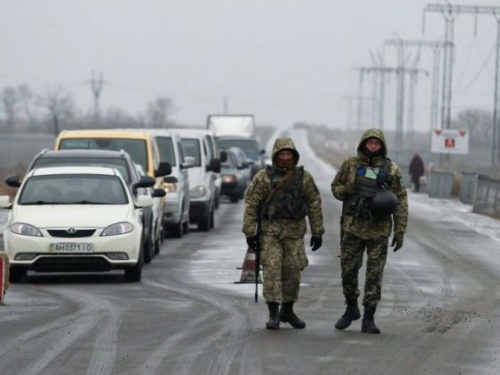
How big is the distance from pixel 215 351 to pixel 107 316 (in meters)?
2.77

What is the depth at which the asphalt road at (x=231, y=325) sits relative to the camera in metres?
10.6

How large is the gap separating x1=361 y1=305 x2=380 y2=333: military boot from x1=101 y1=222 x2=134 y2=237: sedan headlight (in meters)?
5.82

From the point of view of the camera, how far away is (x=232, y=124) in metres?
70.3

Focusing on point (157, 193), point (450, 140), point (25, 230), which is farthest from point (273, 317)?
point (450, 140)

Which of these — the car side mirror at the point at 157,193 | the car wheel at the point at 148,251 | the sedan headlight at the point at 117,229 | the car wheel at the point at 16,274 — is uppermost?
the car side mirror at the point at 157,193

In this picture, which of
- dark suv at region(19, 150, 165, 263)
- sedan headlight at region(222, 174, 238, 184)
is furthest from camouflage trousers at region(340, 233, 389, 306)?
sedan headlight at region(222, 174, 238, 184)

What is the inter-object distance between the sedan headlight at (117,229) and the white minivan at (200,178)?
10713mm

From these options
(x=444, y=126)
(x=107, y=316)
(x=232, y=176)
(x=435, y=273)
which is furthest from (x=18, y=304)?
(x=444, y=126)

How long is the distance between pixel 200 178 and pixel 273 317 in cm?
1763

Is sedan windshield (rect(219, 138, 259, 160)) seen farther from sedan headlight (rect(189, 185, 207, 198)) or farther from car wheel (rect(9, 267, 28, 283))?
car wheel (rect(9, 267, 28, 283))

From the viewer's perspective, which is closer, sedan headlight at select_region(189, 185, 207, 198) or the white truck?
sedan headlight at select_region(189, 185, 207, 198)

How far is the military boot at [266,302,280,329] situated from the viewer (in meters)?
12.7

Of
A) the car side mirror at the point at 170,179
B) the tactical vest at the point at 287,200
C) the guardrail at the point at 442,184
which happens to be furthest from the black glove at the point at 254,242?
the guardrail at the point at 442,184

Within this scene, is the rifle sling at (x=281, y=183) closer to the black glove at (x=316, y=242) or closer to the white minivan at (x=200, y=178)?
the black glove at (x=316, y=242)
